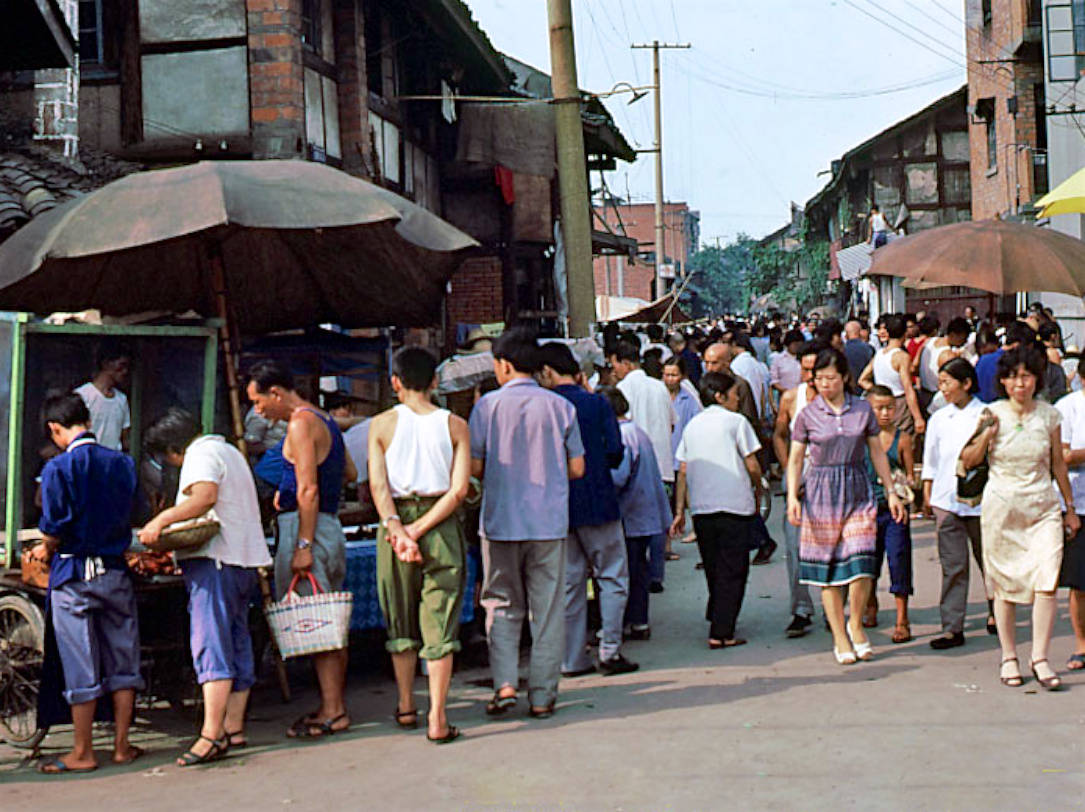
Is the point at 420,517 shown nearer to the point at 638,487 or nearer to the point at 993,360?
the point at 638,487

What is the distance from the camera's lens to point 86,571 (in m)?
6.45

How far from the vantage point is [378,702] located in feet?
25.2

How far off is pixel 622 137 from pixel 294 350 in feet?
50.9

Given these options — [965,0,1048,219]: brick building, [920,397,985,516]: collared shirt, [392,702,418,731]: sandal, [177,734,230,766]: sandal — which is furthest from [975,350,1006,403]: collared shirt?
[965,0,1048,219]: brick building

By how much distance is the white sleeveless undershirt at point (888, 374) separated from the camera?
1307cm

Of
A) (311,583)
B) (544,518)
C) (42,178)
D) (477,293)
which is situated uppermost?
(42,178)

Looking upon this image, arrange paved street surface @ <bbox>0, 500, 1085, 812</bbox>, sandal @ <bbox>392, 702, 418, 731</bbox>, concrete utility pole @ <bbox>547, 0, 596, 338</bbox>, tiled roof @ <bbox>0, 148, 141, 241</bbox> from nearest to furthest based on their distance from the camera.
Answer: paved street surface @ <bbox>0, 500, 1085, 812</bbox> < sandal @ <bbox>392, 702, 418, 731</bbox> < tiled roof @ <bbox>0, 148, 141, 241</bbox> < concrete utility pole @ <bbox>547, 0, 596, 338</bbox>

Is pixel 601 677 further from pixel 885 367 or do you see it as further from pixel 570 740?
pixel 885 367

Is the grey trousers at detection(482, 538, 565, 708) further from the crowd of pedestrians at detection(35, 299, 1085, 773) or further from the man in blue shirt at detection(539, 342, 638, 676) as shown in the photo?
the man in blue shirt at detection(539, 342, 638, 676)

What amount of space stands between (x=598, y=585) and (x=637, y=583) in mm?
758

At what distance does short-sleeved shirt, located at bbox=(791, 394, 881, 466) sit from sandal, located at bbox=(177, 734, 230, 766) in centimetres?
372

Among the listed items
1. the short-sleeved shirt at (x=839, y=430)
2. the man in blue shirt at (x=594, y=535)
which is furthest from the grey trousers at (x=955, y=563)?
the man in blue shirt at (x=594, y=535)

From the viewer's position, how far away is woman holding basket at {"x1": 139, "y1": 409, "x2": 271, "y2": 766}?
6.48m

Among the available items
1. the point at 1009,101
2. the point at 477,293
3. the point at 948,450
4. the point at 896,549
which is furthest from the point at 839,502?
the point at 1009,101
